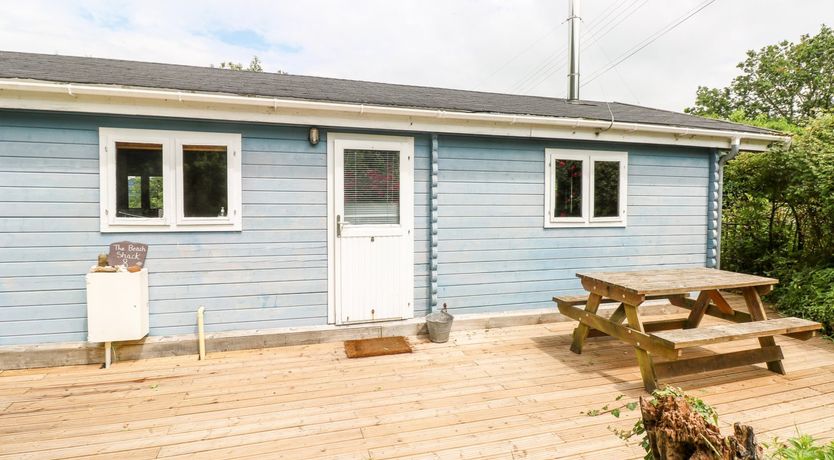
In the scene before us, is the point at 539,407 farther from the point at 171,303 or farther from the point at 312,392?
the point at 171,303

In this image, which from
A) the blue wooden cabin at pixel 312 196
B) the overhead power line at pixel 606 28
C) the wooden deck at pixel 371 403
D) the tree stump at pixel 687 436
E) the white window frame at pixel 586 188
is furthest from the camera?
the overhead power line at pixel 606 28

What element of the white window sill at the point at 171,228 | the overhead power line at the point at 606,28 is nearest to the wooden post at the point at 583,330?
the white window sill at the point at 171,228

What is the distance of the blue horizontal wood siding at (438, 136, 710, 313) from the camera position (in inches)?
186

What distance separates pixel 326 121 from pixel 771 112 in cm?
2665

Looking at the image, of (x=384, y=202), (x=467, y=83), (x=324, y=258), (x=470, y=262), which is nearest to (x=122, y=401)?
(x=324, y=258)

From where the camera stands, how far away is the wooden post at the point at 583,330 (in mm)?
3844

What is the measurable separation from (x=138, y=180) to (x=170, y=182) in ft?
0.84

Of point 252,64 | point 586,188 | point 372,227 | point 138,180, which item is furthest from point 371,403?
point 252,64

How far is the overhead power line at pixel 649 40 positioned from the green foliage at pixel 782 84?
21.1ft

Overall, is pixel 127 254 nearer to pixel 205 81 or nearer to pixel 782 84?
pixel 205 81

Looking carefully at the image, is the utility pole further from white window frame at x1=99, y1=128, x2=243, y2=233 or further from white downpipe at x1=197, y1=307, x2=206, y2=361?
white downpipe at x1=197, y1=307, x2=206, y2=361

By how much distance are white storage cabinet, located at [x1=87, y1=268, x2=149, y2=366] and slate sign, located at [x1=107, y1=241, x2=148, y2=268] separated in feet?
0.51

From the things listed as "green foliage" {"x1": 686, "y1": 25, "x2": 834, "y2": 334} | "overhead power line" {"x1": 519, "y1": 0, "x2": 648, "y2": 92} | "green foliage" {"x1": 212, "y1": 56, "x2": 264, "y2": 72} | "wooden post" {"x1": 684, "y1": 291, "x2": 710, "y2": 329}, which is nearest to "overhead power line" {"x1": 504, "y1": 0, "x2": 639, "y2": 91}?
"overhead power line" {"x1": 519, "y1": 0, "x2": 648, "y2": 92}

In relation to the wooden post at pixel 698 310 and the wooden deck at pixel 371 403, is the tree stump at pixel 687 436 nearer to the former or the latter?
the wooden deck at pixel 371 403
